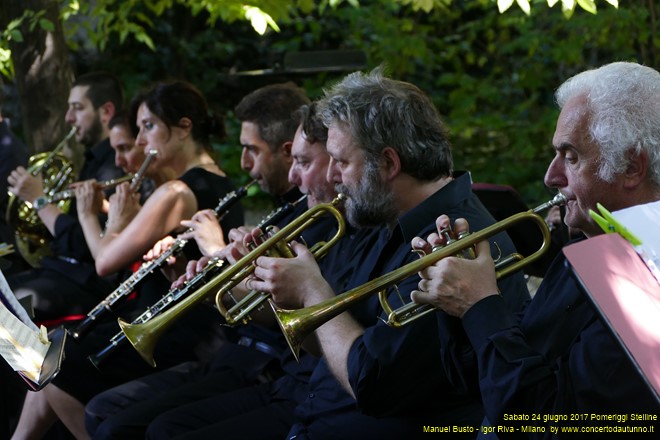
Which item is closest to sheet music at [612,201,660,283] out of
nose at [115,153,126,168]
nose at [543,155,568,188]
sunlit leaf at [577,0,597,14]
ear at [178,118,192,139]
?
nose at [543,155,568,188]

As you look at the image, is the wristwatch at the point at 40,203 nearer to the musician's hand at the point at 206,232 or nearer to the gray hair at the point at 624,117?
the musician's hand at the point at 206,232

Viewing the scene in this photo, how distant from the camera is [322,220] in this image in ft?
12.4

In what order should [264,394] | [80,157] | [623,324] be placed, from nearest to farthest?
[623,324], [264,394], [80,157]

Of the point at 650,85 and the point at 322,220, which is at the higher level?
the point at 650,85

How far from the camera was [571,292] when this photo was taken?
7.54ft

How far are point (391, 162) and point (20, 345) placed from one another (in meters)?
1.22

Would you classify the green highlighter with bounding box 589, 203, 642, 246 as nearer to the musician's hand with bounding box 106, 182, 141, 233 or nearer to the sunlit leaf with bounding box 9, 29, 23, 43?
the musician's hand with bounding box 106, 182, 141, 233

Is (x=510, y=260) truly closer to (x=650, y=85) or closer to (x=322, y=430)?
(x=650, y=85)

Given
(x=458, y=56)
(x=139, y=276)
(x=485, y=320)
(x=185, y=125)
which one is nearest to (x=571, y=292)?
(x=485, y=320)

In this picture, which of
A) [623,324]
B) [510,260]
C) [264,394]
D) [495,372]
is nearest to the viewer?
[623,324]

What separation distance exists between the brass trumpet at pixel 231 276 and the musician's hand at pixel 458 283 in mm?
846

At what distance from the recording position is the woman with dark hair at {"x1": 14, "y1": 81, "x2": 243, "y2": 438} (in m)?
4.17

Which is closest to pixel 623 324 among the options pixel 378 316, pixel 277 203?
pixel 378 316

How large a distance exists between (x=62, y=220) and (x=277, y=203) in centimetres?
140
